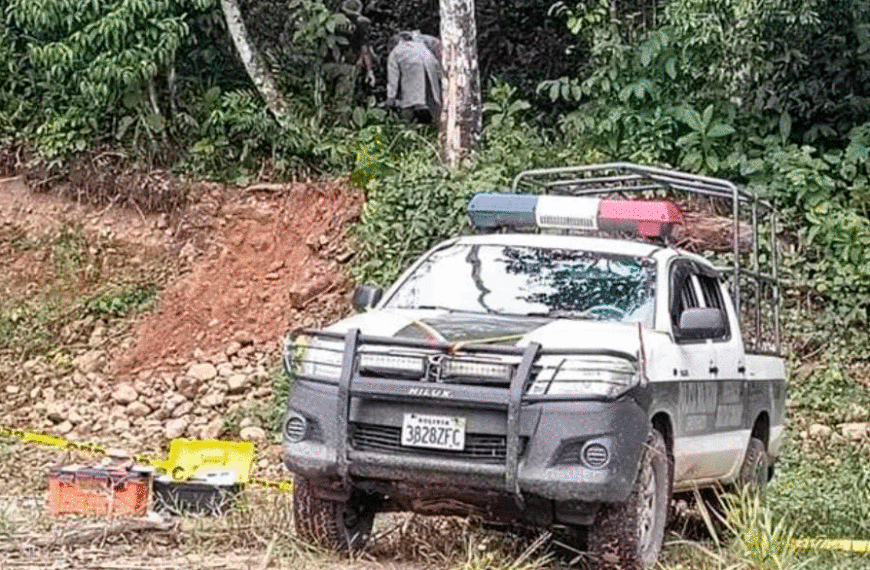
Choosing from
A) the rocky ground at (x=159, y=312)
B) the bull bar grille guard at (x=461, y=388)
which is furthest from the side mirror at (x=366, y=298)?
the rocky ground at (x=159, y=312)

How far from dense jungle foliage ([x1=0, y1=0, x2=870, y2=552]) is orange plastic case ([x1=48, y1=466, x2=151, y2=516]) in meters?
7.01

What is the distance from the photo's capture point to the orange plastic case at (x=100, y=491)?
8391mm

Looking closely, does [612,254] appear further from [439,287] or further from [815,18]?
[815,18]

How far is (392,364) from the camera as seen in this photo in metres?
7.14

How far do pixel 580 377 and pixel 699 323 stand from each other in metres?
1.26

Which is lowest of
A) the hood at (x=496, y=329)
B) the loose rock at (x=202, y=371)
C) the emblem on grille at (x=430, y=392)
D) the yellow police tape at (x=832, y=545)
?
the loose rock at (x=202, y=371)

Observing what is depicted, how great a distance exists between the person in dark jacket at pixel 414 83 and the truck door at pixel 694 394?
359 inches

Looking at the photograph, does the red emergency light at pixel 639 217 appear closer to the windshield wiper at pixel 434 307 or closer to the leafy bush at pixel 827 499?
the windshield wiper at pixel 434 307

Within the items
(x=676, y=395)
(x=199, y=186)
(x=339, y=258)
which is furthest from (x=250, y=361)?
(x=676, y=395)

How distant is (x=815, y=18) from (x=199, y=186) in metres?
6.71

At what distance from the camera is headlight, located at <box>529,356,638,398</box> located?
693 centimetres

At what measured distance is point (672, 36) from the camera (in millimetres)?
16375

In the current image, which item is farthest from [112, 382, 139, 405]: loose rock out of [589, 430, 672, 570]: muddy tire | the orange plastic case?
[589, 430, 672, 570]: muddy tire

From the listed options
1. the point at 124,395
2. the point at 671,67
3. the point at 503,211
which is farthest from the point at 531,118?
the point at 503,211
